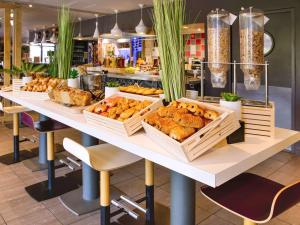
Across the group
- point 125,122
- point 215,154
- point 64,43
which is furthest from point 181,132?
point 64,43

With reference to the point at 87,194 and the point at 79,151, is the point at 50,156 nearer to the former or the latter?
the point at 87,194

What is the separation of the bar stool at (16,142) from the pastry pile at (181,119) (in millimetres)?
2636

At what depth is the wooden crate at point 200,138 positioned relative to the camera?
1.27 metres

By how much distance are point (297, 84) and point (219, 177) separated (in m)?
3.94

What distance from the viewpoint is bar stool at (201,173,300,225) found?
123 cm

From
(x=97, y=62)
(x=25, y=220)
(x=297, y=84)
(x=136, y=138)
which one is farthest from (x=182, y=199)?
(x=97, y=62)

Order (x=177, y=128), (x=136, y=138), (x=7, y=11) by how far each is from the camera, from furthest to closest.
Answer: (x=7, y=11)
(x=136, y=138)
(x=177, y=128)

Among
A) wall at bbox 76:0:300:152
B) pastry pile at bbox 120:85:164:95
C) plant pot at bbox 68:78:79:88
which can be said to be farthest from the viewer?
wall at bbox 76:0:300:152

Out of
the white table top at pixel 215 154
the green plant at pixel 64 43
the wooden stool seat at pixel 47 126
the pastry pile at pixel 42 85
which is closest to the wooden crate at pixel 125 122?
the white table top at pixel 215 154

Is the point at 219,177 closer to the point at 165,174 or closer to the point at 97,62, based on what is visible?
the point at 165,174

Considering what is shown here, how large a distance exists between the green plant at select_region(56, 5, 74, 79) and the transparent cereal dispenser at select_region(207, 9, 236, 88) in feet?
6.33

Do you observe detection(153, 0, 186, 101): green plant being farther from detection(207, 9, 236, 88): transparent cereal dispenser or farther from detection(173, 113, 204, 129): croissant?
detection(173, 113, 204, 129): croissant

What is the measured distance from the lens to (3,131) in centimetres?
552

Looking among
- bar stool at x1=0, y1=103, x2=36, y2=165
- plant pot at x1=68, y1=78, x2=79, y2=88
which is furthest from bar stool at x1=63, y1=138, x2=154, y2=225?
bar stool at x1=0, y1=103, x2=36, y2=165
